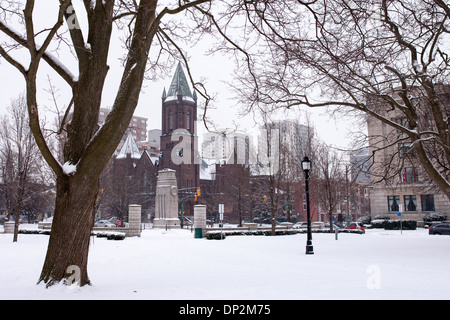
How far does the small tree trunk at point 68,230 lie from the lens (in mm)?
6988

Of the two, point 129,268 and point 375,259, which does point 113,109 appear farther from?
point 375,259

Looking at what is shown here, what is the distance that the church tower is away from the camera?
78.4 m

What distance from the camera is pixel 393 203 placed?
50.2 m

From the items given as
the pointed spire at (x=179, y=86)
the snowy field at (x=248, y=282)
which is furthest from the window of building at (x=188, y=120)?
the snowy field at (x=248, y=282)

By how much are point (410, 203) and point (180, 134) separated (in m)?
45.8

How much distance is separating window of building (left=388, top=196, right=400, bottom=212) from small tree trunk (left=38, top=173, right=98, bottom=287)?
49830 millimetres

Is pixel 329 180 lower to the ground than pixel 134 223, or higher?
higher

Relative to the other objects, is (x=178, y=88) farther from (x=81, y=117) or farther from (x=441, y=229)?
(x=81, y=117)

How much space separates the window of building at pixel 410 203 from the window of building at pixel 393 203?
3.87 feet

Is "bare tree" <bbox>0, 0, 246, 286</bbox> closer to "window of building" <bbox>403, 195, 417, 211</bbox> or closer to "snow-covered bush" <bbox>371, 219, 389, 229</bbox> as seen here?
"snow-covered bush" <bbox>371, 219, 389, 229</bbox>

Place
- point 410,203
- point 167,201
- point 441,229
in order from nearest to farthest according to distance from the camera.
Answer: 1. point 441,229
2. point 167,201
3. point 410,203

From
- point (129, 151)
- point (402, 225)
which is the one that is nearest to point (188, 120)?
point (129, 151)

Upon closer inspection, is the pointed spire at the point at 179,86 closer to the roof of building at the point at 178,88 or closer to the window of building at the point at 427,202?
the roof of building at the point at 178,88
